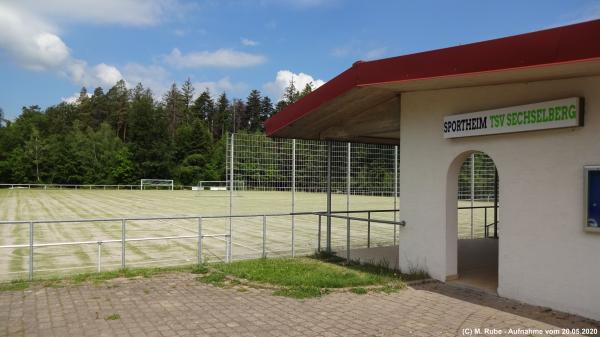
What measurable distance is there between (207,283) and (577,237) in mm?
5280

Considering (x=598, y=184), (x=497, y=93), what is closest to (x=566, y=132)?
(x=598, y=184)

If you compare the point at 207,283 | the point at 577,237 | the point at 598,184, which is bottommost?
the point at 207,283

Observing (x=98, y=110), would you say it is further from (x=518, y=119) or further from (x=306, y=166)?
(x=518, y=119)

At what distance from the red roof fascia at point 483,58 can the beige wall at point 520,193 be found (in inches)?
43.4

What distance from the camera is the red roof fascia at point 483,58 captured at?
4809mm

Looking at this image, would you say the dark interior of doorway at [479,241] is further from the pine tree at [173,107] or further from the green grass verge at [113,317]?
the pine tree at [173,107]

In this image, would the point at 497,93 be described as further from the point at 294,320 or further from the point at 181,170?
the point at 181,170

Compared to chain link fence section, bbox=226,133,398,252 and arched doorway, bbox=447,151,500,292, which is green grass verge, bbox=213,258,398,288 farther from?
chain link fence section, bbox=226,133,398,252

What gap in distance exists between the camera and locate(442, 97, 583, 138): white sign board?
578 centimetres

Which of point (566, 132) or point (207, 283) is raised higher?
point (566, 132)

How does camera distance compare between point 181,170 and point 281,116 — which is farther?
point 181,170

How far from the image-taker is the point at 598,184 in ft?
18.3

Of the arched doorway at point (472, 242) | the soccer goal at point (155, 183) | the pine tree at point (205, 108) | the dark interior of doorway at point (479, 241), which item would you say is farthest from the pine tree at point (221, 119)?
the arched doorway at point (472, 242)

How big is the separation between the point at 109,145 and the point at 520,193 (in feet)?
273
